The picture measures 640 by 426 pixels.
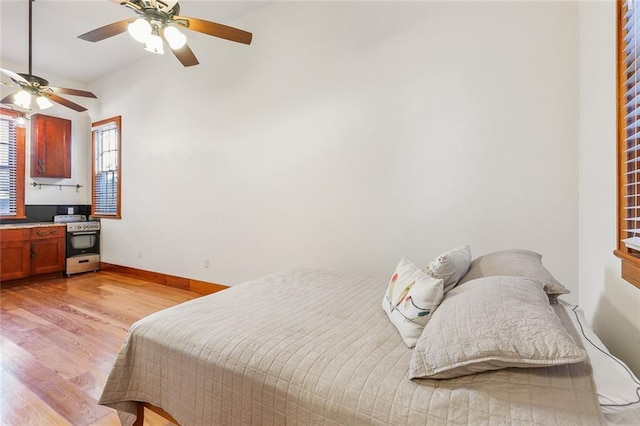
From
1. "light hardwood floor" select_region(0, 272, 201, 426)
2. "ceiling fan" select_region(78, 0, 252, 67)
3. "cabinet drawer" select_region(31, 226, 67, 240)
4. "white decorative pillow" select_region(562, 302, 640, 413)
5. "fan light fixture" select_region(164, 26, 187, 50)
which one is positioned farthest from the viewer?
"cabinet drawer" select_region(31, 226, 67, 240)

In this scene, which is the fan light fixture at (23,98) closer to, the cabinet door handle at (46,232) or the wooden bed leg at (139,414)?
the cabinet door handle at (46,232)

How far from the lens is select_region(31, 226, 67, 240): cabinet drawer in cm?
438

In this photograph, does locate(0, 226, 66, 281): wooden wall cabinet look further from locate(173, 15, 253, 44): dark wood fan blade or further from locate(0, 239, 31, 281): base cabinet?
locate(173, 15, 253, 44): dark wood fan blade

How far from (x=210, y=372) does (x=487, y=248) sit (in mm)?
2121

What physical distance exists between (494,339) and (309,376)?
0.58 m

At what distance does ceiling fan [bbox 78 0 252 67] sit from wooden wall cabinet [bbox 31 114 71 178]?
3.68 m

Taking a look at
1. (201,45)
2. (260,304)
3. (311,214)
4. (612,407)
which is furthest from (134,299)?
(612,407)

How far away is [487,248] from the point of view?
229 cm

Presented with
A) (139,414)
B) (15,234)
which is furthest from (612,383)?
(15,234)

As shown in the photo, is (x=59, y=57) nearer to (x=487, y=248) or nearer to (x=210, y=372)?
(x=210, y=372)

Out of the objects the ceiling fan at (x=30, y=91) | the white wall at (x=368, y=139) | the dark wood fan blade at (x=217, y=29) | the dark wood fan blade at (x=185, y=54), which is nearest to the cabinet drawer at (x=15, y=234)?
the white wall at (x=368, y=139)

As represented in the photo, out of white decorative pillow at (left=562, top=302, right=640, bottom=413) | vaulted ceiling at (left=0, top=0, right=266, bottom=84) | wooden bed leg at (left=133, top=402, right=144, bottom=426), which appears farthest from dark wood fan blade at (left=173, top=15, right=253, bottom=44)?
white decorative pillow at (left=562, top=302, right=640, bottom=413)

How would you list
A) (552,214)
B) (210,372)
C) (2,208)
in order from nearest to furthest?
(210,372), (552,214), (2,208)

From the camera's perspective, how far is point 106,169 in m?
5.17
